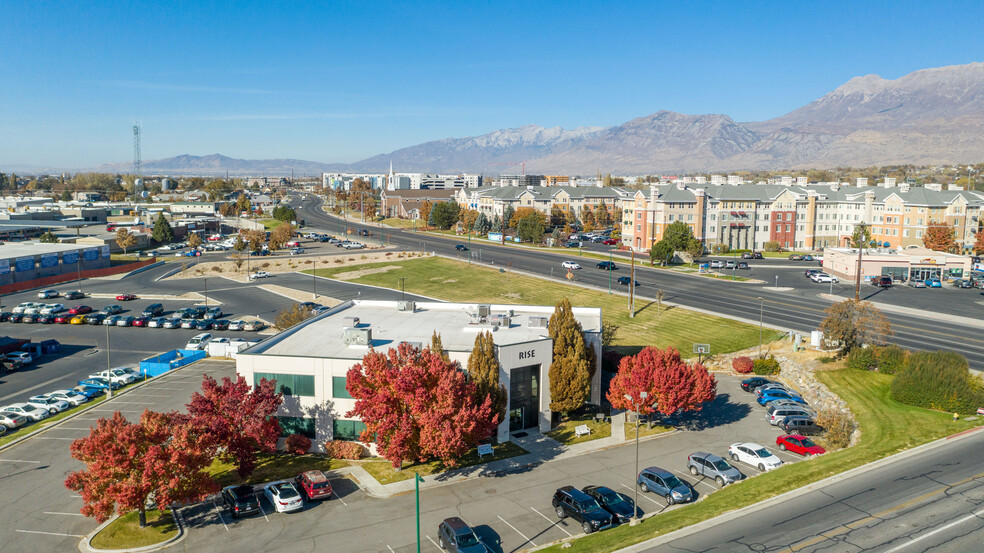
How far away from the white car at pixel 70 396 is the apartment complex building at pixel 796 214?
3708 inches

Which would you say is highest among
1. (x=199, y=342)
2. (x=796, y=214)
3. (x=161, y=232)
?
(x=796, y=214)

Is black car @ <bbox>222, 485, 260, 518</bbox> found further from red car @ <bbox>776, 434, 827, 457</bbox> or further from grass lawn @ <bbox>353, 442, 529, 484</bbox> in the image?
red car @ <bbox>776, 434, 827, 457</bbox>

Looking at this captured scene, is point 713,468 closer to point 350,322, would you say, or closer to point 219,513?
point 219,513

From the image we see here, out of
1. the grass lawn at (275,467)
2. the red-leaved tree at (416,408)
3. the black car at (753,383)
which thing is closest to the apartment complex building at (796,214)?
the black car at (753,383)

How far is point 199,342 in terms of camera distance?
69125 millimetres

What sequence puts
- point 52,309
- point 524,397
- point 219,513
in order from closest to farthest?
point 219,513 < point 524,397 < point 52,309

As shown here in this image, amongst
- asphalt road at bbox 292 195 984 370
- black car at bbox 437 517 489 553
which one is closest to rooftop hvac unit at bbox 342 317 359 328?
black car at bbox 437 517 489 553

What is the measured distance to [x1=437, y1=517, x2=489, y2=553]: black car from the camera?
94.5 ft

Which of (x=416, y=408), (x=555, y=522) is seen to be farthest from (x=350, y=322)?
(x=555, y=522)

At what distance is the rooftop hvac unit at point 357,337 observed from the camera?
44656mm

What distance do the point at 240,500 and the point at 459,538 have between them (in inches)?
483

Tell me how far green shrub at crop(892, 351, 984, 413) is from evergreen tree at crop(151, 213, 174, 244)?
143824mm

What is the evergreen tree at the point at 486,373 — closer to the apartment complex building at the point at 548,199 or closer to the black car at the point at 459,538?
the black car at the point at 459,538

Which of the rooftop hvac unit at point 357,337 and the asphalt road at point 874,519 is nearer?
the asphalt road at point 874,519
